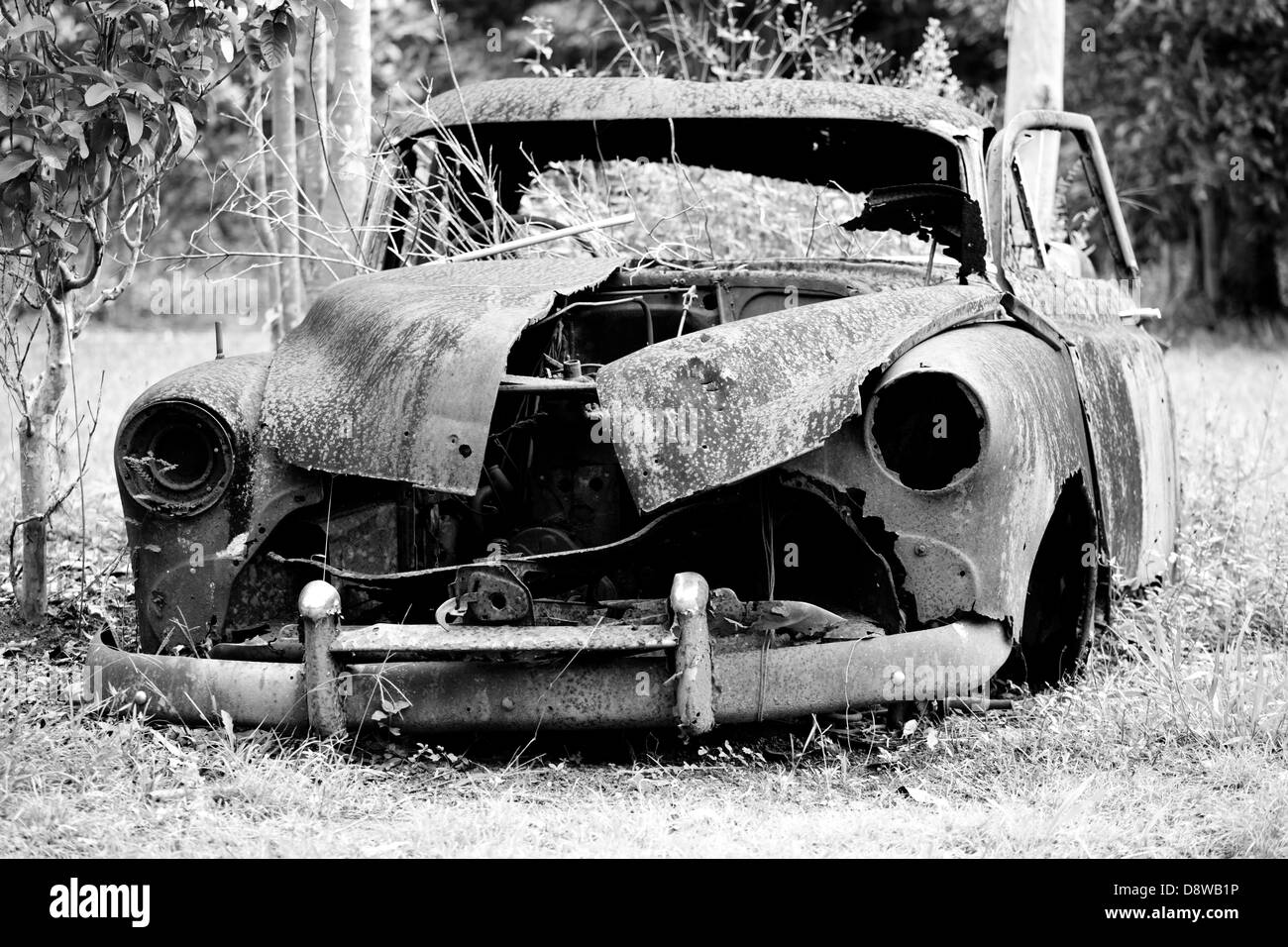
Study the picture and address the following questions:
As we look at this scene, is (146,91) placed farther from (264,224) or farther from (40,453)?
(264,224)

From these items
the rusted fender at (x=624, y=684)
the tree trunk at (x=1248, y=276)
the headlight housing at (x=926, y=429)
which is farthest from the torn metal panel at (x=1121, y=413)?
the tree trunk at (x=1248, y=276)

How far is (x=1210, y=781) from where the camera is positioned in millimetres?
3357

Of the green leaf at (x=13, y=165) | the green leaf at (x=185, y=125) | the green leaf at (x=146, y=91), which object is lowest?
the green leaf at (x=13, y=165)

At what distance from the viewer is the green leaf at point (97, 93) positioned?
381cm

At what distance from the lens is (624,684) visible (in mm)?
3229

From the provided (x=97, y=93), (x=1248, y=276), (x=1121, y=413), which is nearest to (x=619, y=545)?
(x=1121, y=413)

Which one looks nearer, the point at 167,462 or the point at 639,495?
the point at 639,495

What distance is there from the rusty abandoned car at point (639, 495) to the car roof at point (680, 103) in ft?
0.07

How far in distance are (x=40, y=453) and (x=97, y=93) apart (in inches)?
49.9

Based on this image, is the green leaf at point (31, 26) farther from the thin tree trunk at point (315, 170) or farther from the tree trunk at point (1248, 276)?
the tree trunk at point (1248, 276)

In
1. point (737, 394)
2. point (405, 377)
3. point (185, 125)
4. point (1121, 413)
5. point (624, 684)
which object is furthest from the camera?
point (1121, 413)

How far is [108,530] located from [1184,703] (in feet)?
13.3
